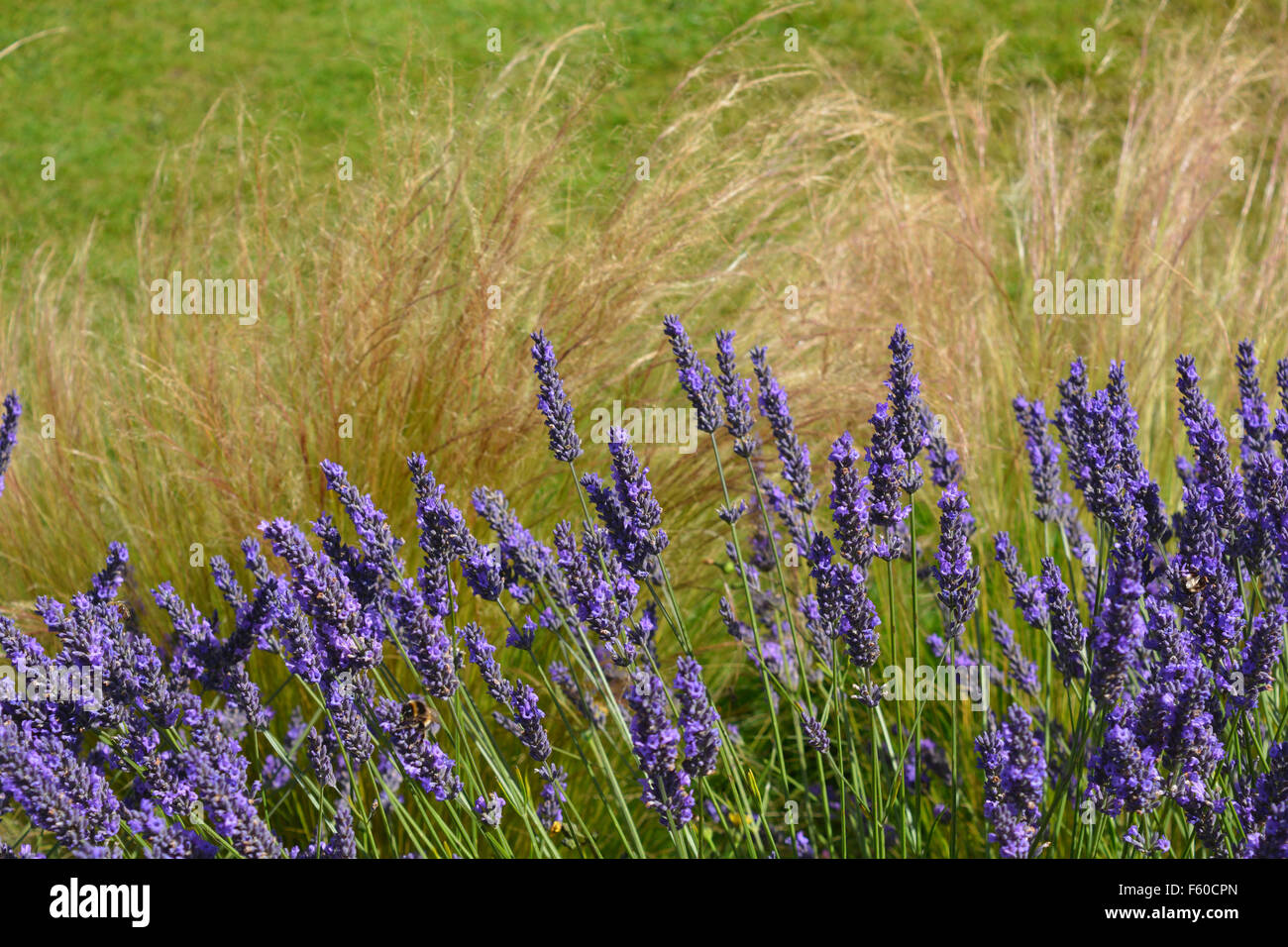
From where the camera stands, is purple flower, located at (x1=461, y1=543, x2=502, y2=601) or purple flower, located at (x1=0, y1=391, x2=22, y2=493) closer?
purple flower, located at (x1=461, y1=543, x2=502, y2=601)

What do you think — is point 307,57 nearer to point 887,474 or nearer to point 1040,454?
point 1040,454

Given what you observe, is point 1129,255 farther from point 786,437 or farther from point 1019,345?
point 786,437

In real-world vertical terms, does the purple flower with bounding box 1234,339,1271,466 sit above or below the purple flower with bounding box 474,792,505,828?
above

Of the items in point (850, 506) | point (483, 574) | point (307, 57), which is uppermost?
point (307, 57)

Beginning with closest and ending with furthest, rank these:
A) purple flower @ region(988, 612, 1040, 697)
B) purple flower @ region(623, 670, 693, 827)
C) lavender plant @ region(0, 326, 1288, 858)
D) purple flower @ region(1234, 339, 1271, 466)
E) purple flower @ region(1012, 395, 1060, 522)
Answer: purple flower @ region(623, 670, 693, 827)
lavender plant @ region(0, 326, 1288, 858)
purple flower @ region(1234, 339, 1271, 466)
purple flower @ region(988, 612, 1040, 697)
purple flower @ region(1012, 395, 1060, 522)

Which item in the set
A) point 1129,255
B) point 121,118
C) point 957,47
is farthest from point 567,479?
point 121,118

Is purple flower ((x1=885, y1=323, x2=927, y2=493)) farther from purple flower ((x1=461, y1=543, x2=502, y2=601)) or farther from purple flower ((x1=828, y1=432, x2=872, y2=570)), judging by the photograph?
purple flower ((x1=461, y1=543, x2=502, y2=601))

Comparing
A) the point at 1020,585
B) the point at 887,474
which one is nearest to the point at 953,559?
the point at 887,474

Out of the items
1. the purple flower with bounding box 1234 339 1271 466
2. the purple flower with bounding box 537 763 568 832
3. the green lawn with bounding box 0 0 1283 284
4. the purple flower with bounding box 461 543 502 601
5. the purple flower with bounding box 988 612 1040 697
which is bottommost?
the purple flower with bounding box 537 763 568 832

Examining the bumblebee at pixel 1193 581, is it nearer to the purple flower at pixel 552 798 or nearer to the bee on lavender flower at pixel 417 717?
the purple flower at pixel 552 798

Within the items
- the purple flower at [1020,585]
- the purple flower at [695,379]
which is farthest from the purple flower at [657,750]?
the purple flower at [1020,585]

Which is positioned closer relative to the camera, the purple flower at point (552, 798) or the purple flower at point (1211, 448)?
the purple flower at point (1211, 448)

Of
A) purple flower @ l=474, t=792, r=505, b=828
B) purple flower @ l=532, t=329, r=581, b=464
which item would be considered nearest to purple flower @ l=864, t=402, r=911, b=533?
purple flower @ l=532, t=329, r=581, b=464

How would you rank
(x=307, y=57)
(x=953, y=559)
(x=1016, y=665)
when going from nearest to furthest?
(x=953, y=559)
(x=1016, y=665)
(x=307, y=57)
